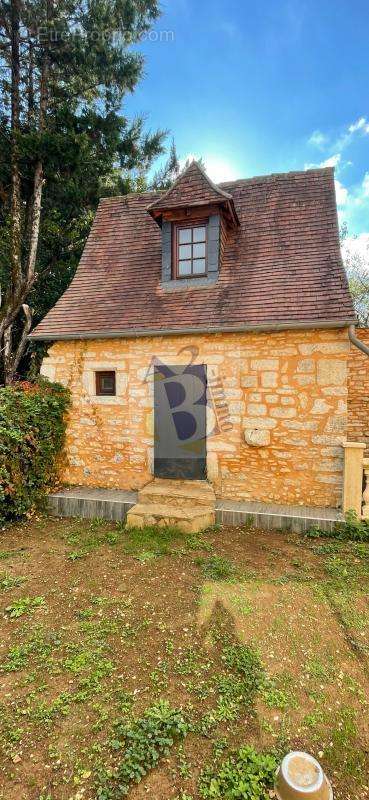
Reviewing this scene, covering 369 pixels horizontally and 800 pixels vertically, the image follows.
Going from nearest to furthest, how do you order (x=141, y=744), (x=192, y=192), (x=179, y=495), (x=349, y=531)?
(x=141, y=744), (x=349, y=531), (x=179, y=495), (x=192, y=192)

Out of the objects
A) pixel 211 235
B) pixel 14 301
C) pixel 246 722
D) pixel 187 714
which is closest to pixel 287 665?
pixel 246 722

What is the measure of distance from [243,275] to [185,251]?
1348mm

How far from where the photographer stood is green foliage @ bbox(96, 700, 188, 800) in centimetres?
223

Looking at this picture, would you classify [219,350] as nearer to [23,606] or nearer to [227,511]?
[227,511]

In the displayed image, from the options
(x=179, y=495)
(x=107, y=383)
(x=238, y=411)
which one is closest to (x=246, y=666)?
(x=179, y=495)

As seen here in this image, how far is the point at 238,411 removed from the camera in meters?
6.59

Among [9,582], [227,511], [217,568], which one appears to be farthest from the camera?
[227,511]

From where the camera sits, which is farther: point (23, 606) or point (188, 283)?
point (188, 283)

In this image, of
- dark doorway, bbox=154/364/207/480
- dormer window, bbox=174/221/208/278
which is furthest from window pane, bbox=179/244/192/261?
dark doorway, bbox=154/364/207/480

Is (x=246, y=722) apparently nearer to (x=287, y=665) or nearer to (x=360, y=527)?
(x=287, y=665)

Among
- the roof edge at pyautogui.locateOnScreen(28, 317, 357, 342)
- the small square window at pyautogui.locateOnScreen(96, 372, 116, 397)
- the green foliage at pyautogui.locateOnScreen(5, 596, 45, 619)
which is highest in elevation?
the roof edge at pyautogui.locateOnScreen(28, 317, 357, 342)

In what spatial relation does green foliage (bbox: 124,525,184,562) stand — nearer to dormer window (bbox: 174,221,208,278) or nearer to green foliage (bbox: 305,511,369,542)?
green foliage (bbox: 305,511,369,542)

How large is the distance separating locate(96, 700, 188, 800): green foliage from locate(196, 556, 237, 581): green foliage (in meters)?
1.88

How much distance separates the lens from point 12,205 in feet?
37.5
